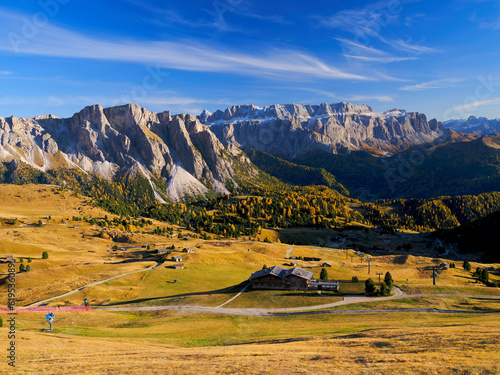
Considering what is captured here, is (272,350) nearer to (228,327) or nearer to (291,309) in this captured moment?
(228,327)

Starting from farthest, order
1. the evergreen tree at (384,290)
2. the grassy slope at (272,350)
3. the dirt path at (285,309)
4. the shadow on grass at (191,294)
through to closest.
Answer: the shadow on grass at (191,294), the evergreen tree at (384,290), the dirt path at (285,309), the grassy slope at (272,350)

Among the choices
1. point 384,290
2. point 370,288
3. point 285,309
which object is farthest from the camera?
point 370,288

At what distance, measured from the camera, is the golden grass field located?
29594 millimetres

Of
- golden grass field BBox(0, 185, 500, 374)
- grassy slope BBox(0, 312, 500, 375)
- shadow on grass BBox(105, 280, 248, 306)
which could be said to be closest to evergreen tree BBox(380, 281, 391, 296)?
golden grass field BBox(0, 185, 500, 374)

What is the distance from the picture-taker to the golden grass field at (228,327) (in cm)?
2959

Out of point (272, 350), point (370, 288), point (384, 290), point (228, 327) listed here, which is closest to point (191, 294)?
point (228, 327)

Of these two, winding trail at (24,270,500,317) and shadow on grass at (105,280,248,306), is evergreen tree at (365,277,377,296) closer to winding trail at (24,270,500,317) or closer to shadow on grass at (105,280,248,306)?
winding trail at (24,270,500,317)

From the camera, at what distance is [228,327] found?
187 feet

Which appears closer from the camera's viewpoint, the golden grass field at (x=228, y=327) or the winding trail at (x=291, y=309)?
the golden grass field at (x=228, y=327)

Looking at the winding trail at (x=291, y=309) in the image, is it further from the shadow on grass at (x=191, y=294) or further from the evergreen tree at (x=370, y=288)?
the shadow on grass at (x=191, y=294)

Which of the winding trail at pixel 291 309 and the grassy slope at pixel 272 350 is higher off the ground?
the grassy slope at pixel 272 350

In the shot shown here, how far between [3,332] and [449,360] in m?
51.3

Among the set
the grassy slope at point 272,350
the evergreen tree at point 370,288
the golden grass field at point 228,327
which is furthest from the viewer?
the evergreen tree at point 370,288

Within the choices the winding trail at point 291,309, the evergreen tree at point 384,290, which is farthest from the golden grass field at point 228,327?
the evergreen tree at point 384,290
